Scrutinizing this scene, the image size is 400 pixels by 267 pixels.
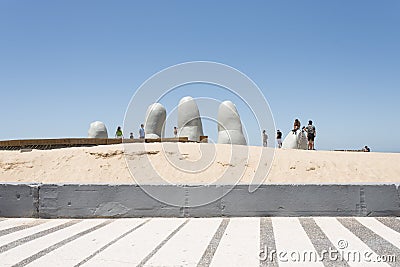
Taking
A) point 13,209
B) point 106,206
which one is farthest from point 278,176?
point 13,209

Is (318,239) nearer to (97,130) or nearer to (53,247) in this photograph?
(53,247)

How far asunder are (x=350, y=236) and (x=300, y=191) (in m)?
1.32

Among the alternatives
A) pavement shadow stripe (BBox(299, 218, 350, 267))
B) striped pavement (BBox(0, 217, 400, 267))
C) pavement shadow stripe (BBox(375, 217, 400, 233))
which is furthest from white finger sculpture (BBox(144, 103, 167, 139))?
pavement shadow stripe (BBox(375, 217, 400, 233))

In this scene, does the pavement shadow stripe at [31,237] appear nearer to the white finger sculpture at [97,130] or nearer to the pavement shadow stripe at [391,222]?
the pavement shadow stripe at [391,222]

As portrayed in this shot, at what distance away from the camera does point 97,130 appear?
29.6 m

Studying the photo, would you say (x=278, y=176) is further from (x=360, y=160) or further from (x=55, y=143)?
(x=55, y=143)

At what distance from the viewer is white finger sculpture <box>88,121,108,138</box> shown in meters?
29.5

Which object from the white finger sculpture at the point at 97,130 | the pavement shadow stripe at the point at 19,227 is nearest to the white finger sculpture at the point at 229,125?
the white finger sculpture at the point at 97,130

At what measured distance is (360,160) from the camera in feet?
50.4

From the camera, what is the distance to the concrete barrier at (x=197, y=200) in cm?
644

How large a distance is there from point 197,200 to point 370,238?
272 cm

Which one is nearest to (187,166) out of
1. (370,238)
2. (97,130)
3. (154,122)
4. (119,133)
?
(370,238)

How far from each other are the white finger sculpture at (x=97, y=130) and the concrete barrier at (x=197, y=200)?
907 inches

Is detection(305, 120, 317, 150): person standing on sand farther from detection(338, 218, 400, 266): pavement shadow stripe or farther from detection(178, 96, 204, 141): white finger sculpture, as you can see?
detection(338, 218, 400, 266): pavement shadow stripe
